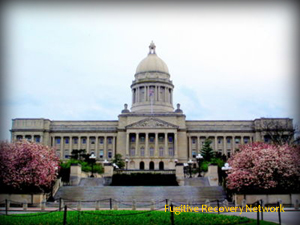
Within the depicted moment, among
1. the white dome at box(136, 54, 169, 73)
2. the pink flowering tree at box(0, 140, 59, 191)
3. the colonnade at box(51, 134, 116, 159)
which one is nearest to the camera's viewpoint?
the pink flowering tree at box(0, 140, 59, 191)

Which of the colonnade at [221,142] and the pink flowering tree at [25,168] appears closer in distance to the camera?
the pink flowering tree at [25,168]

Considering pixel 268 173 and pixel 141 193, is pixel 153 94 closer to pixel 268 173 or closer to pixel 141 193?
pixel 141 193

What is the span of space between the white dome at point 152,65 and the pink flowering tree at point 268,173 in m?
71.1

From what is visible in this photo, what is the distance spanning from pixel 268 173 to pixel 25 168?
2079cm

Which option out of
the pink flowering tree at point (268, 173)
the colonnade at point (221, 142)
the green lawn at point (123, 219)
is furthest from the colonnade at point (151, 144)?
the green lawn at point (123, 219)

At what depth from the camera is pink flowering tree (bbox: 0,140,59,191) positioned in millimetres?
35500

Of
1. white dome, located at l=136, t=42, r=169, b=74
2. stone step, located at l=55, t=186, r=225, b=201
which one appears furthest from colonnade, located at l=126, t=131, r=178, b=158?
stone step, located at l=55, t=186, r=225, b=201

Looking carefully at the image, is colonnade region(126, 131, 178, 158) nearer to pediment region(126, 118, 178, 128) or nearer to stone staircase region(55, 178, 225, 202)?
pediment region(126, 118, 178, 128)

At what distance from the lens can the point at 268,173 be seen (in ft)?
117

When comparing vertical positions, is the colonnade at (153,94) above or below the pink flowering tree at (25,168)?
above

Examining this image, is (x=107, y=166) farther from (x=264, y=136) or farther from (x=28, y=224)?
(x=264, y=136)

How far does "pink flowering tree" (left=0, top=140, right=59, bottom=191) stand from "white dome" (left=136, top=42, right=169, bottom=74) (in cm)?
6895

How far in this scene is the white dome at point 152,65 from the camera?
107312mm

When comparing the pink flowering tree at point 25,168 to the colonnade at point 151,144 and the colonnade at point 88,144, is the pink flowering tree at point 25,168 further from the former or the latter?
the colonnade at point 88,144
